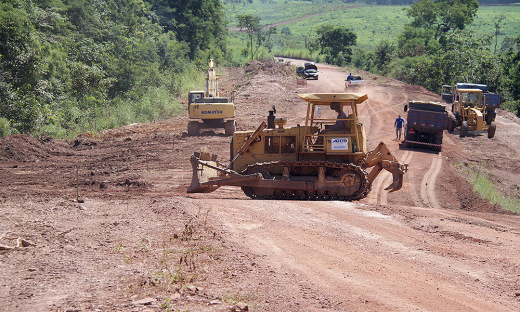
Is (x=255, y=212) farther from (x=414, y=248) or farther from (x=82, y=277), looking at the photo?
(x=82, y=277)

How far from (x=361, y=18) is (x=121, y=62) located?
99.9 metres

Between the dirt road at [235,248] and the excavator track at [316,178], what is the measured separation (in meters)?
0.55

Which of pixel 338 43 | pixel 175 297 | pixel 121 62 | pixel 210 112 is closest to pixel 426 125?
pixel 210 112

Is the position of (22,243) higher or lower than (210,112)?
lower

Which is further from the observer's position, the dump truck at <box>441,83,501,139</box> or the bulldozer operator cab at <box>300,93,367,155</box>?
the dump truck at <box>441,83,501,139</box>

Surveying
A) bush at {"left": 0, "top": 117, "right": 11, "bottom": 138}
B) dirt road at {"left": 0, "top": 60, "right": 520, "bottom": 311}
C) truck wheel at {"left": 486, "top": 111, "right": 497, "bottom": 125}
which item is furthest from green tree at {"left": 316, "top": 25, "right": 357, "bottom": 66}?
dirt road at {"left": 0, "top": 60, "right": 520, "bottom": 311}

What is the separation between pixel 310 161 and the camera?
13.5 metres

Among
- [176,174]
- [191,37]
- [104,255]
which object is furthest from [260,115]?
[191,37]

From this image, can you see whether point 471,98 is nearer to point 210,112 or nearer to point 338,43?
point 210,112

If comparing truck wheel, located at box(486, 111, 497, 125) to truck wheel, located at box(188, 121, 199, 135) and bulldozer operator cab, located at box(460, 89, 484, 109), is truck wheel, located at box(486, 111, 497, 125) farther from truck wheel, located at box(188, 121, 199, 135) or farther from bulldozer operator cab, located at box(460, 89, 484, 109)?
truck wheel, located at box(188, 121, 199, 135)

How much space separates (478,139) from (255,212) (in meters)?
21.2

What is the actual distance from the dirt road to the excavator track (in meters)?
0.55

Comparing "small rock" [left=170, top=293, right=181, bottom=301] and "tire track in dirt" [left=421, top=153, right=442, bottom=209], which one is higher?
"small rock" [left=170, top=293, right=181, bottom=301]

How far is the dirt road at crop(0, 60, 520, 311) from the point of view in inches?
283
